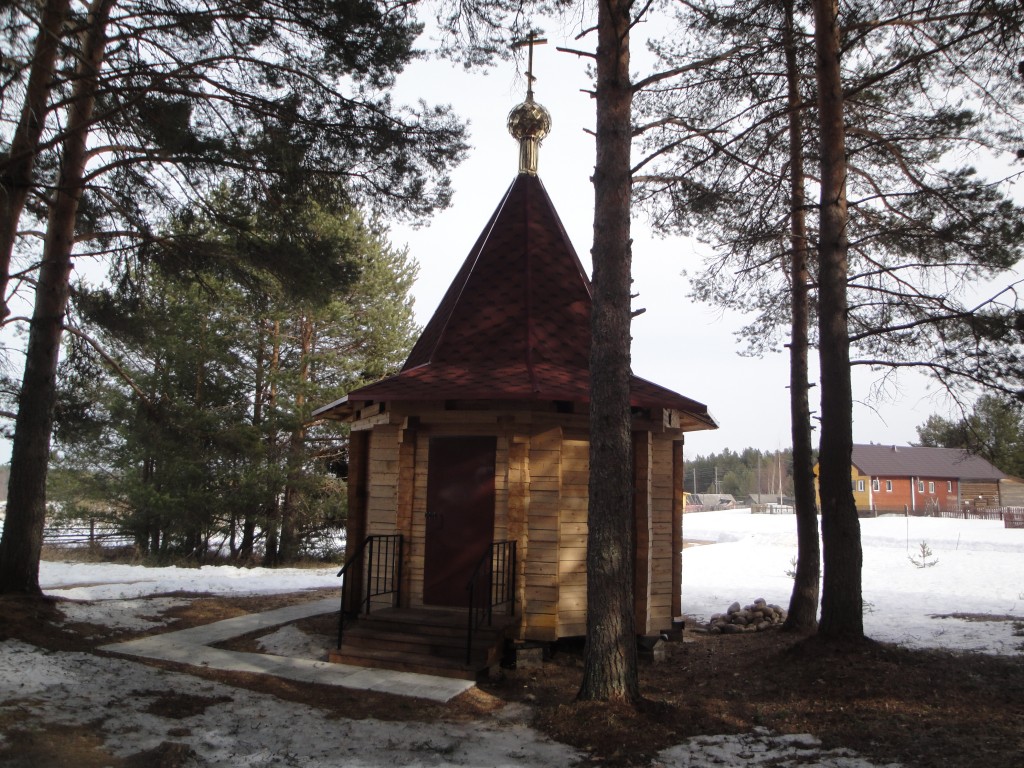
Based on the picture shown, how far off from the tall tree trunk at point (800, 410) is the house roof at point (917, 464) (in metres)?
42.4

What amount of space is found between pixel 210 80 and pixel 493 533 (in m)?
5.80

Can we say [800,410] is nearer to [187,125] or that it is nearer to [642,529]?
[642,529]

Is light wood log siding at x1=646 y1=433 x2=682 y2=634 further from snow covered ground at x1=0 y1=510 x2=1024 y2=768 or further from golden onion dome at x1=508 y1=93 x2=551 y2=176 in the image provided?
golden onion dome at x1=508 y1=93 x2=551 y2=176

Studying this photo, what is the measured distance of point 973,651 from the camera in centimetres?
743

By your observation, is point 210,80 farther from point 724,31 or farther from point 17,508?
point 724,31

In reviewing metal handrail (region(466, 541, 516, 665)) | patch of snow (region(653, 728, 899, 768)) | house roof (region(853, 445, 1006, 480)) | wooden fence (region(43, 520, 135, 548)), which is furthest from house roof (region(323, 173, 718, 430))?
house roof (region(853, 445, 1006, 480))

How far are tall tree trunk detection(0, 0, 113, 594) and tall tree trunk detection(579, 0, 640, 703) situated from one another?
562cm

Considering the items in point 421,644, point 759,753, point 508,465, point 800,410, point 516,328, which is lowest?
point 759,753

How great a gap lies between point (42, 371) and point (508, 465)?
5410 millimetres

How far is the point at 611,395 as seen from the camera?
229 inches

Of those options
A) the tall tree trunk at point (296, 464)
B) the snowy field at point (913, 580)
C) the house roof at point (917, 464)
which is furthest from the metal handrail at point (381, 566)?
the house roof at point (917, 464)

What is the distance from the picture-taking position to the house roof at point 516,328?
7781 mm

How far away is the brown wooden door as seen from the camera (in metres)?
7.92

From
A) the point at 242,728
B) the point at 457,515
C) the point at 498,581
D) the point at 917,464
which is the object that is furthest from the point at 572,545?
the point at 917,464
